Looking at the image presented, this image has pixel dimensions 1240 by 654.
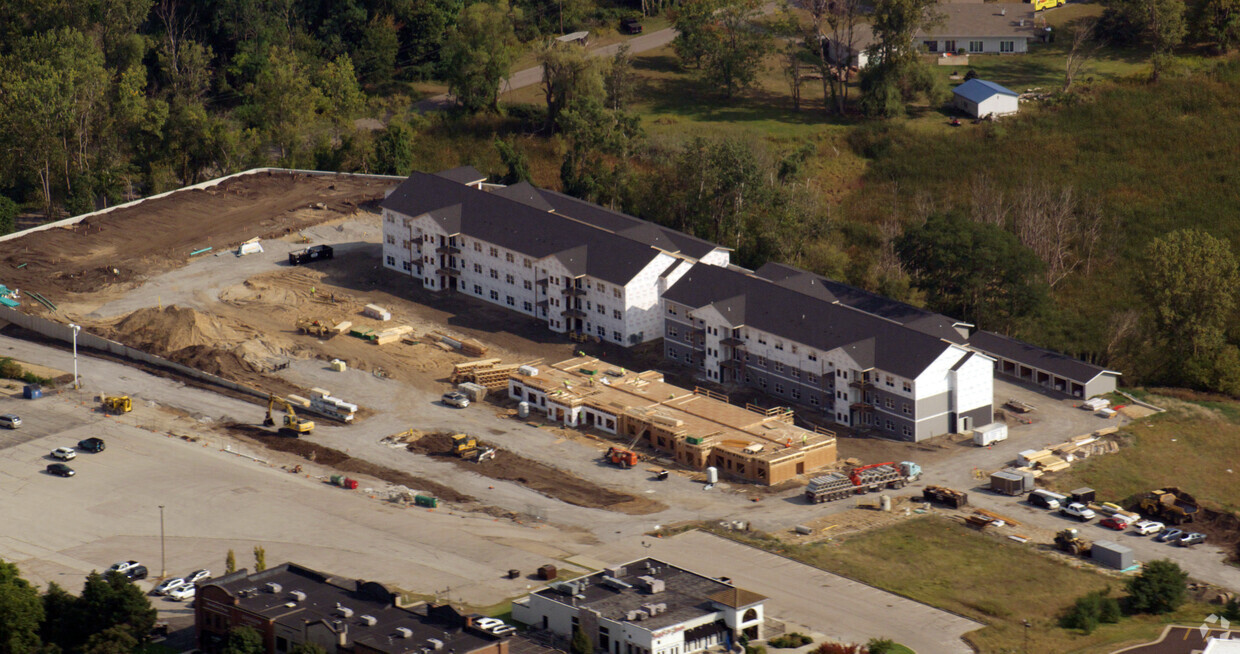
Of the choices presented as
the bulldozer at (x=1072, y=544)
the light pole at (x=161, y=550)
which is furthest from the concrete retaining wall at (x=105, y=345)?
the bulldozer at (x=1072, y=544)

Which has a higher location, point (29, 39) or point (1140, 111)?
point (29, 39)

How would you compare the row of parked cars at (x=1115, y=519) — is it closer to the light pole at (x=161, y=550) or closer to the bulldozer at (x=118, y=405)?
the light pole at (x=161, y=550)

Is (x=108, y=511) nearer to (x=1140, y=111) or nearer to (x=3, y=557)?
(x=3, y=557)

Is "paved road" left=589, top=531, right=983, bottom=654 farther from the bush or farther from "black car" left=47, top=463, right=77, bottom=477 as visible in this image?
"black car" left=47, top=463, right=77, bottom=477

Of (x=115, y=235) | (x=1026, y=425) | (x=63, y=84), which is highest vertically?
(x=63, y=84)

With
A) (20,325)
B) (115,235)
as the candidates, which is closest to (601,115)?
(115,235)

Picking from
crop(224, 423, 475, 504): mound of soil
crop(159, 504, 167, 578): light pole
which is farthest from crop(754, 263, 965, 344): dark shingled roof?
crop(159, 504, 167, 578): light pole
